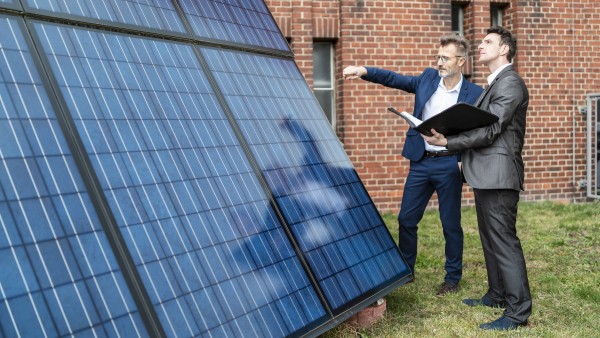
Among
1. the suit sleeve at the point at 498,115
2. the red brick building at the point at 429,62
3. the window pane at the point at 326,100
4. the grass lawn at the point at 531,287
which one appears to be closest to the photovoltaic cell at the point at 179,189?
the grass lawn at the point at 531,287

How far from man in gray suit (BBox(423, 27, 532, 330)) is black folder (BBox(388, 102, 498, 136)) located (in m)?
0.04

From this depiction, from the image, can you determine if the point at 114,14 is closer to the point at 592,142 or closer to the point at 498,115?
the point at 498,115

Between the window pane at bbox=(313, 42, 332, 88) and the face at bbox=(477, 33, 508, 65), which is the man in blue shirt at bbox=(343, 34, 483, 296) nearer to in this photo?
the face at bbox=(477, 33, 508, 65)

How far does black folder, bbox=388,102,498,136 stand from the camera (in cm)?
450

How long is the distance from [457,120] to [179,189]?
2.16 metres

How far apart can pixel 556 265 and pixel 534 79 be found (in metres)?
5.31

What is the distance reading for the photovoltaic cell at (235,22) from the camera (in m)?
4.20

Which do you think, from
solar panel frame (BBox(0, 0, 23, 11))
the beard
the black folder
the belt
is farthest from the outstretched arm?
solar panel frame (BBox(0, 0, 23, 11))

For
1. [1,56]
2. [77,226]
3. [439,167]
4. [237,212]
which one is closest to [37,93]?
[1,56]

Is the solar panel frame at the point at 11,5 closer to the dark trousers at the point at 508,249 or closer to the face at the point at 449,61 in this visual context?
the dark trousers at the point at 508,249

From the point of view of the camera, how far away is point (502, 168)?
477 cm

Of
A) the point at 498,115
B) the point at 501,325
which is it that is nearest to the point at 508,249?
the point at 501,325

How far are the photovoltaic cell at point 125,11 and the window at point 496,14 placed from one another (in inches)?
351

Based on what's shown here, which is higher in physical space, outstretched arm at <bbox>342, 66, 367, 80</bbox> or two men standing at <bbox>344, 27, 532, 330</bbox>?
outstretched arm at <bbox>342, 66, 367, 80</bbox>
